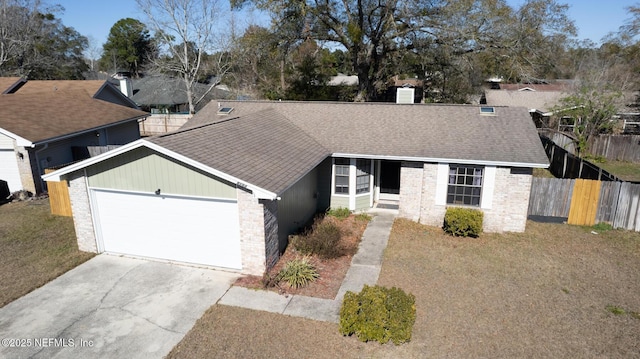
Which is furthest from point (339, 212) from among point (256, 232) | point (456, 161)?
point (256, 232)

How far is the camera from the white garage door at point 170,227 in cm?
1057

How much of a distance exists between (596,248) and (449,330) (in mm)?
7307

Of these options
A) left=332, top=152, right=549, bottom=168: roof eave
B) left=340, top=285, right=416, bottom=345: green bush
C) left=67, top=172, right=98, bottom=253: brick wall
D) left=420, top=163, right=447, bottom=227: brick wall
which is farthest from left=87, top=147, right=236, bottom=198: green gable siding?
left=420, top=163, right=447, bottom=227: brick wall

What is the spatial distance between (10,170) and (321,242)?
15.2m

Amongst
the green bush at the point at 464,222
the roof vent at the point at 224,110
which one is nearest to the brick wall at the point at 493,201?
the green bush at the point at 464,222

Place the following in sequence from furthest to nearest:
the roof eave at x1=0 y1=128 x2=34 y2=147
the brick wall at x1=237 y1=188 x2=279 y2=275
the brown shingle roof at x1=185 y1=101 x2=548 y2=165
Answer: the roof eave at x1=0 y1=128 x2=34 y2=147 → the brown shingle roof at x1=185 y1=101 x2=548 y2=165 → the brick wall at x1=237 y1=188 x2=279 y2=275

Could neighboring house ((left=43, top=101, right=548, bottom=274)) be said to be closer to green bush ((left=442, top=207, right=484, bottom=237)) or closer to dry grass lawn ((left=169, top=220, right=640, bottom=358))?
green bush ((left=442, top=207, right=484, bottom=237))

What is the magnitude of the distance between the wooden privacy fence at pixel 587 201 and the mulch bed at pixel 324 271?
6.69 m

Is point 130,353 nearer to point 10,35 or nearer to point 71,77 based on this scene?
point 10,35

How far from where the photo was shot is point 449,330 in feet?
27.1

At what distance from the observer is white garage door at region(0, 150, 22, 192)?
1747 cm

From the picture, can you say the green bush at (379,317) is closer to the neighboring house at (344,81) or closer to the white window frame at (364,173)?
the white window frame at (364,173)

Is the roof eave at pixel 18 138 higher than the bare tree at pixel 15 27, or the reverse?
the bare tree at pixel 15 27

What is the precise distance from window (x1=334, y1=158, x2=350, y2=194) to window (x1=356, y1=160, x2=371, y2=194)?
0.43 metres
